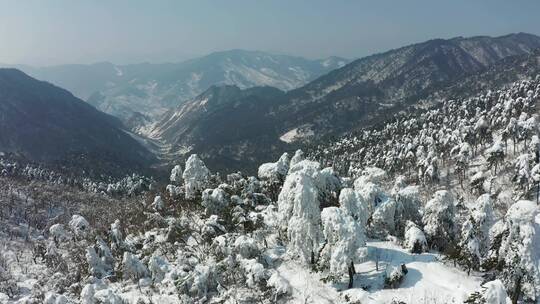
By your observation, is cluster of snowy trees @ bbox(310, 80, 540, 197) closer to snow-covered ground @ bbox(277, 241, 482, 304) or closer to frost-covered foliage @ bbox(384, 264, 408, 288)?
snow-covered ground @ bbox(277, 241, 482, 304)

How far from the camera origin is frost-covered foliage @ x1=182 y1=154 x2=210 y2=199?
66312 millimetres

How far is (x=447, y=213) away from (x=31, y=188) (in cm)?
15763

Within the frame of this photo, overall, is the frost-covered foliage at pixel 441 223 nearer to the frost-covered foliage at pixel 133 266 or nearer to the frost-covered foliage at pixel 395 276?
the frost-covered foliage at pixel 395 276

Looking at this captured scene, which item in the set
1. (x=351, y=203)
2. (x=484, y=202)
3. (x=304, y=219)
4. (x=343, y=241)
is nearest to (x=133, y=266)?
(x=304, y=219)

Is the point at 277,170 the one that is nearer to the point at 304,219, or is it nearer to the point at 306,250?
the point at 304,219

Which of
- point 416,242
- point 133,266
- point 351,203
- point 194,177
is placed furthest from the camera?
point 194,177

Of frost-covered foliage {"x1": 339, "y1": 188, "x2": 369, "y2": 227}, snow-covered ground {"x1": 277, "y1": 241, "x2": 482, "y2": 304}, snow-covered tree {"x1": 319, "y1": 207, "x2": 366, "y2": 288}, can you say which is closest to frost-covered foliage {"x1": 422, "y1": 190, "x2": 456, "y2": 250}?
snow-covered ground {"x1": 277, "y1": 241, "x2": 482, "y2": 304}

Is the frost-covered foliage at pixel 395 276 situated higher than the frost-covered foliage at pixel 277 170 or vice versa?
the frost-covered foliage at pixel 277 170

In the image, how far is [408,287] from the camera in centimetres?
3822

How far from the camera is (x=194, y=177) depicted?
6619 centimetres

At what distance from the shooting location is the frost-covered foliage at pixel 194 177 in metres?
66.3

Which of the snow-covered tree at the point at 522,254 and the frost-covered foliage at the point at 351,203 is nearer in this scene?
the snow-covered tree at the point at 522,254

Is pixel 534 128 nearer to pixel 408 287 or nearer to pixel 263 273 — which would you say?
pixel 408 287

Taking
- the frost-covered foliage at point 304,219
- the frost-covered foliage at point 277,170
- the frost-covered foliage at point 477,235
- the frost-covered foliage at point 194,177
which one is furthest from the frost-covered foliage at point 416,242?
the frost-covered foliage at point 194,177
